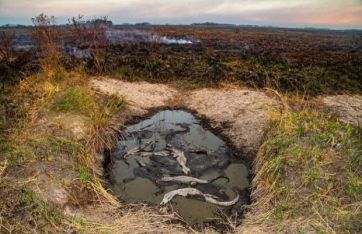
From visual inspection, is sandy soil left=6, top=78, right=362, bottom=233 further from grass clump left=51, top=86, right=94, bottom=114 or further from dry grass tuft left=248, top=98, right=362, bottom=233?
dry grass tuft left=248, top=98, right=362, bottom=233

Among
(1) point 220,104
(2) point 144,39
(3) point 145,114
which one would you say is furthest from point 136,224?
(2) point 144,39

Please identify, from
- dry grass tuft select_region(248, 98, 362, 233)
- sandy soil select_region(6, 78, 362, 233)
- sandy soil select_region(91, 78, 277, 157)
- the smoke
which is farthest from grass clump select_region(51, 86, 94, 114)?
the smoke

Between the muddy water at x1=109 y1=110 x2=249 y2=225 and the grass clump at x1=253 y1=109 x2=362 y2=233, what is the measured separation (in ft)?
1.75

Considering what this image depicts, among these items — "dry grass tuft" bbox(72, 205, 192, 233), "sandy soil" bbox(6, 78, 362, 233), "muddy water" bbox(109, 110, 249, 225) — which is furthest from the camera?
"muddy water" bbox(109, 110, 249, 225)

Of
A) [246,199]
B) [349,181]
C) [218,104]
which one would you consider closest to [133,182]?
[246,199]

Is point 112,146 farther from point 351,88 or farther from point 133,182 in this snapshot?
point 351,88

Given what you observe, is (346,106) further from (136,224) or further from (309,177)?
(136,224)

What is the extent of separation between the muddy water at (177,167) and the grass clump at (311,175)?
0.53 meters

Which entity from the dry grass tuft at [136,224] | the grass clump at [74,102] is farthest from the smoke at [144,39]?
the dry grass tuft at [136,224]

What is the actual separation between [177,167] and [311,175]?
93.3 inches

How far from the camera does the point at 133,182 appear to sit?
5.87m

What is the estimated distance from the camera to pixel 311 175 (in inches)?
199

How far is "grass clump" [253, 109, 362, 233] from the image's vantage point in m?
4.38

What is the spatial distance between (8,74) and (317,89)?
975 cm
